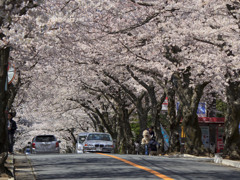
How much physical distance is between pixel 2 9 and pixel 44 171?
4758mm

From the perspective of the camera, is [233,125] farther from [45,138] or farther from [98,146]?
[45,138]

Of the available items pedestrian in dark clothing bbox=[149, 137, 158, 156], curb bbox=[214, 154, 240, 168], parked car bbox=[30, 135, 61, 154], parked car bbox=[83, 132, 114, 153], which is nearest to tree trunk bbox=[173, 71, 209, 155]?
pedestrian in dark clothing bbox=[149, 137, 158, 156]

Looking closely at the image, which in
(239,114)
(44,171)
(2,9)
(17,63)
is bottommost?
(44,171)

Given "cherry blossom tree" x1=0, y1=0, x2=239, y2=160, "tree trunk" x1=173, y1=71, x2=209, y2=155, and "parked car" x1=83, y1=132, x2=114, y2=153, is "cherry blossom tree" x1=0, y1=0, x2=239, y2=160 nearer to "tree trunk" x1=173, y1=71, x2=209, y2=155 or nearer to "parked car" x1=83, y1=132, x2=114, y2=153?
"tree trunk" x1=173, y1=71, x2=209, y2=155

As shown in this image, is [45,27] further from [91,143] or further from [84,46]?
[91,143]

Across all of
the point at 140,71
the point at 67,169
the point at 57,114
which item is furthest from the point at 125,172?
the point at 57,114

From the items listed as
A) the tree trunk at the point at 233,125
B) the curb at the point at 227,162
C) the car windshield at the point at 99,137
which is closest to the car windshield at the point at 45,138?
the car windshield at the point at 99,137

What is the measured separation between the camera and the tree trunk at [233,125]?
18984 mm

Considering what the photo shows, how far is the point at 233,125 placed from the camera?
1934cm

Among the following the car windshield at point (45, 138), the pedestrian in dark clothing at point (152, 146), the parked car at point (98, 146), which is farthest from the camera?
the car windshield at point (45, 138)

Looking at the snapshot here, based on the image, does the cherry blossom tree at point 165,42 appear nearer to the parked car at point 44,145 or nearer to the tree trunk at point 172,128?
the tree trunk at point 172,128

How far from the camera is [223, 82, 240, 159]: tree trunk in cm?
1898

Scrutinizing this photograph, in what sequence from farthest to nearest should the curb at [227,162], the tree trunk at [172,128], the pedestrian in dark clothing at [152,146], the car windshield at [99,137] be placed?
the car windshield at [99,137]
the pedestrian in dark clothing at [152,146]
the tree trunk at [172,128]
the curb at [227,162]

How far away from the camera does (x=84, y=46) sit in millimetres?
24984
